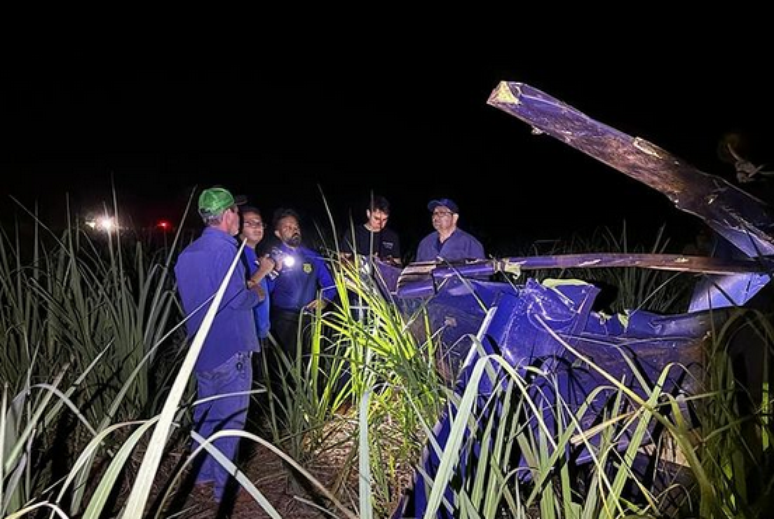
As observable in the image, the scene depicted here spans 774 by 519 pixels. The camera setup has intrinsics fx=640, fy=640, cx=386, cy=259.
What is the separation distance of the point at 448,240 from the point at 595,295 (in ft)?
9.80

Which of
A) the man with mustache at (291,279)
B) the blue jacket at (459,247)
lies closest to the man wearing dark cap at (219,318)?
the man with mustache at (291,279)

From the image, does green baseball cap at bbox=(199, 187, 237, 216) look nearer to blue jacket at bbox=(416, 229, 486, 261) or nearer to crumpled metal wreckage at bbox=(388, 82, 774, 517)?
crumpled metal wreckage at bbox=(388, 82, 774, 517)

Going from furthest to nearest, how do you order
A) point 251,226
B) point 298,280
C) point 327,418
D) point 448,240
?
point 448,240 < point 298,280 < point 251,226 < point 327,418

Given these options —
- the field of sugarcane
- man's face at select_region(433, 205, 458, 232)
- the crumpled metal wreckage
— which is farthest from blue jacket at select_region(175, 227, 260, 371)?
man's face at select_region(433, 205, 458, 232)

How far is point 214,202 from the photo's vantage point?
10.8 feet

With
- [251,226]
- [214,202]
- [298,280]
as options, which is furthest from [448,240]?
[214,202]

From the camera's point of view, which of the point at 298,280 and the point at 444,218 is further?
the point at 444,218

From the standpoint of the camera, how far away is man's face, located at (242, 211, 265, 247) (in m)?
4.63

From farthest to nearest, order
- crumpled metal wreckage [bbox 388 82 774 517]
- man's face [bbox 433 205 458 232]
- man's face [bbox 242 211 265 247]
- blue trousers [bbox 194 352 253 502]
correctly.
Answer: man's face [bbox 433 205 458 232], man's face [bbox 242 211 265 247], blue trousers [bbox 194 352 253 502], crumpled metal wreckage [bbox 388 82 774 517]

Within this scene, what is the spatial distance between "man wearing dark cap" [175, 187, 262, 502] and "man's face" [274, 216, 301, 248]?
1591mm

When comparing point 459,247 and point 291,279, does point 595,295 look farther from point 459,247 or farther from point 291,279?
point 291,279

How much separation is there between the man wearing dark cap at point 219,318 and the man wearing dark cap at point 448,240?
6.53 ft

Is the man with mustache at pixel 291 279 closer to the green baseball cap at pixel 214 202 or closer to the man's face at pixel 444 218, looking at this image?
the man's face at pixel 444 218

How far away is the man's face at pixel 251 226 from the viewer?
4629 mm
